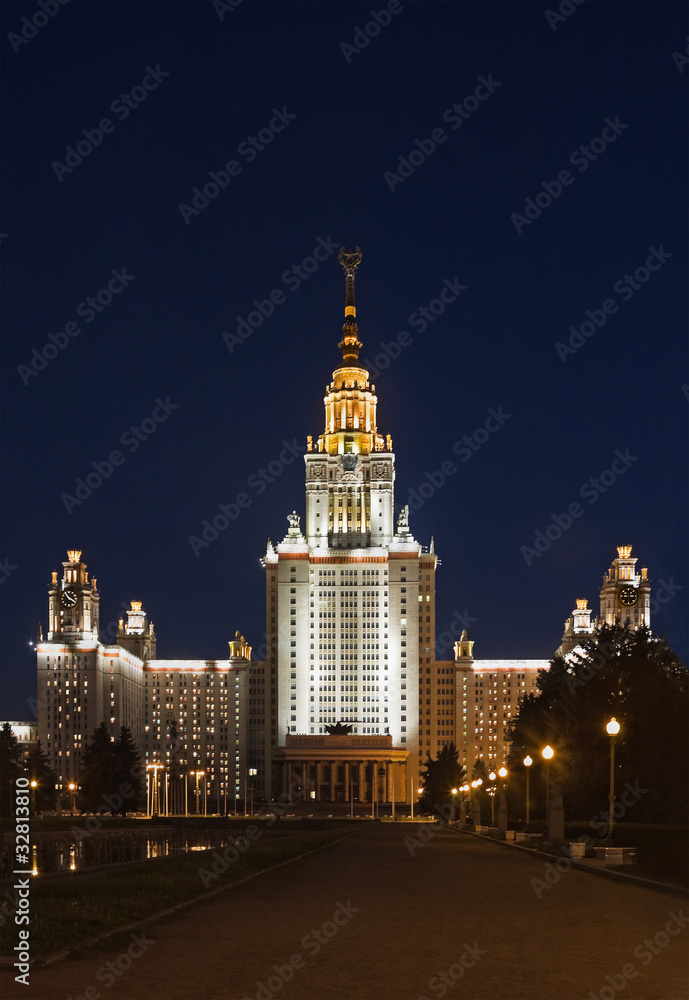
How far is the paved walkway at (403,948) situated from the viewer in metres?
14.3

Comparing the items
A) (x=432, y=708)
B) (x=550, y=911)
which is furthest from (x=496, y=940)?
(x=432, y=708)

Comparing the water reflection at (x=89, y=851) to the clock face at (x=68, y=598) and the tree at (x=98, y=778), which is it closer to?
the tree at (x=98, y=778)

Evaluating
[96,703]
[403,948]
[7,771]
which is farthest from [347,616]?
[403,948]

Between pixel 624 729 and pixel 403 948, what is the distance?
126 ft

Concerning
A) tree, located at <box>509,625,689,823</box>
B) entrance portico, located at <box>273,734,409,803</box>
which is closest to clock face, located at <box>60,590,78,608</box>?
entrance portico, located at <box>273,734,409,803</box>

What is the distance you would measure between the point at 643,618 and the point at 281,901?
16575cm

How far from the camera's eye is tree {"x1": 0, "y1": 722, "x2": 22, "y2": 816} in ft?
338

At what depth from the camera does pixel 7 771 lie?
111625 mm

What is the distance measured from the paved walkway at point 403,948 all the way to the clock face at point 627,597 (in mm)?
158156

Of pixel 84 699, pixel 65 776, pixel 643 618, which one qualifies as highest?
pixel 643 618

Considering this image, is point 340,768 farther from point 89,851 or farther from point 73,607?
point 89,851

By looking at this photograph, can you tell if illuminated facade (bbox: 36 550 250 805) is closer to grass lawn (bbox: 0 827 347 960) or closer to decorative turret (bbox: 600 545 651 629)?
decorative turret (bbox: 600 545 651 629)

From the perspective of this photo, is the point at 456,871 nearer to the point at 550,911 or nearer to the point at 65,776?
the point at 550,911

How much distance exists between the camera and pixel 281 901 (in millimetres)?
24234
